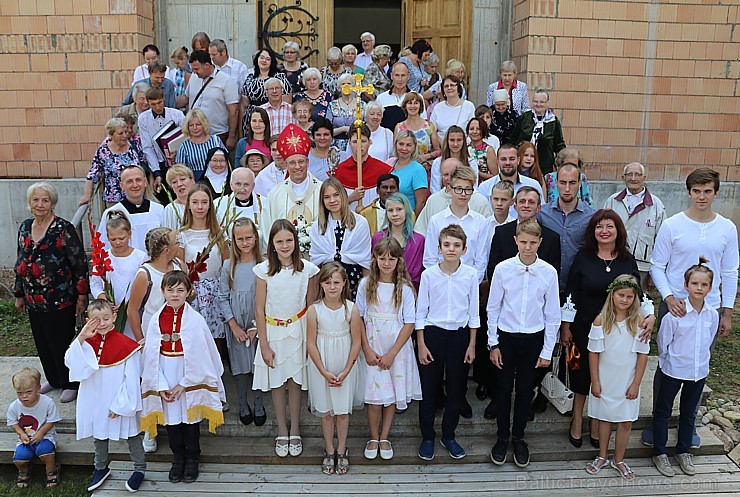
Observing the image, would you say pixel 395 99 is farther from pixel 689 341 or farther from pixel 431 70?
pixel 689 341

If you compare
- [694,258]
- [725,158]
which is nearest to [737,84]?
[725,158]

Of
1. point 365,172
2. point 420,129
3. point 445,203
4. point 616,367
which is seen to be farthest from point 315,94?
point 616,367

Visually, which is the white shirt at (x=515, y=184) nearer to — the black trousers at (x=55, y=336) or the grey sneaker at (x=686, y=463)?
the grey sneaker at (x=686, y=463)

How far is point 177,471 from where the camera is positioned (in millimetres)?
4527

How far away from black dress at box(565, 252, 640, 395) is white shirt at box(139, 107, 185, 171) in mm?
4339

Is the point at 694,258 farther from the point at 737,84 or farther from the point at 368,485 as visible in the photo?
the point at 737,84

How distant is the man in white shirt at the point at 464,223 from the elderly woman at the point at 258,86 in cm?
319

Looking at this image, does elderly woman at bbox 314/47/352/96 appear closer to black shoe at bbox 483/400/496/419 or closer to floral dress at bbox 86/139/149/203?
floral dress at bbox 86/139/149/203

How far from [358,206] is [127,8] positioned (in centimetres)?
521

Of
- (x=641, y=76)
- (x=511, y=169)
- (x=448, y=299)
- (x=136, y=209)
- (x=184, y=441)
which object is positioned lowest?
(x=184, y=441)

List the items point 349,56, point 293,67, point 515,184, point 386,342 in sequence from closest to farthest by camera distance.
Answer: point 386,342 → point 515,184 → point 293,67 → point 349,56

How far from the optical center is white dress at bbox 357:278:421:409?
4594 mm

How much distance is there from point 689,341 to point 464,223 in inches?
69.8

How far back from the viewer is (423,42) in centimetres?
898
